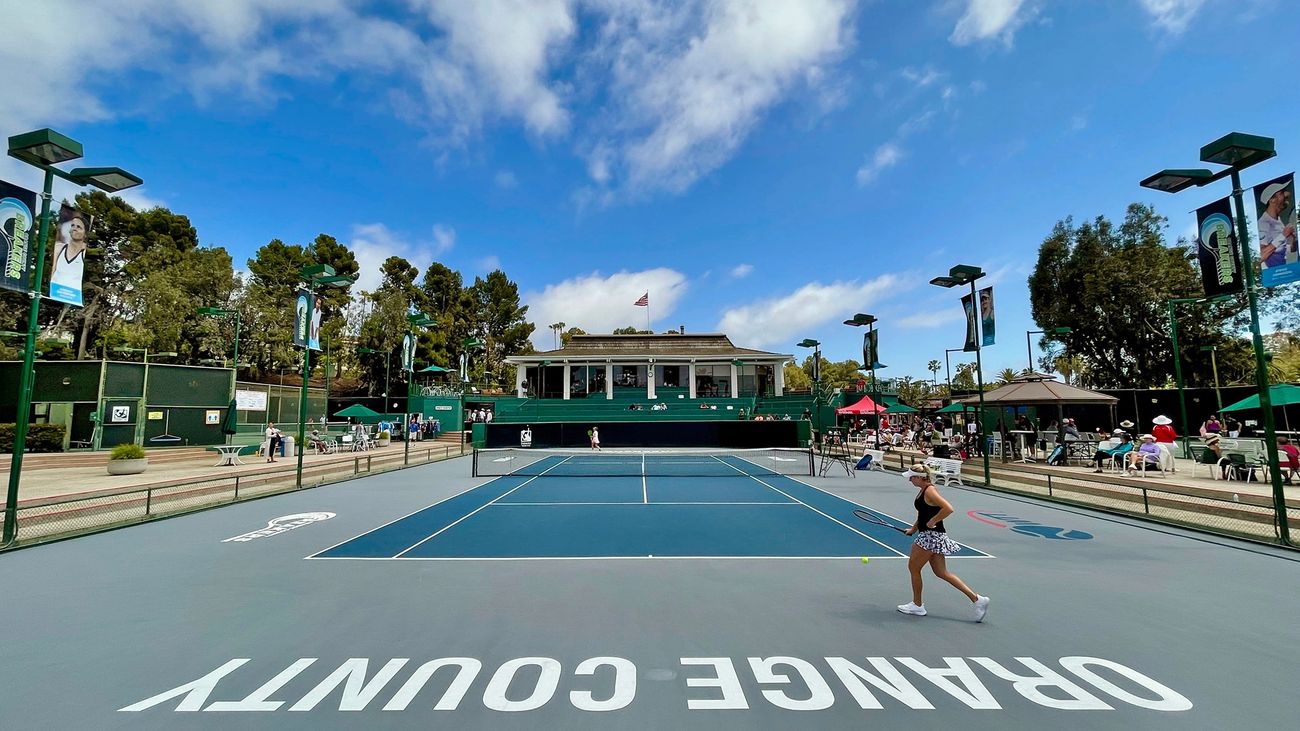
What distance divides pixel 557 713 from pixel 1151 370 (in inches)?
2225

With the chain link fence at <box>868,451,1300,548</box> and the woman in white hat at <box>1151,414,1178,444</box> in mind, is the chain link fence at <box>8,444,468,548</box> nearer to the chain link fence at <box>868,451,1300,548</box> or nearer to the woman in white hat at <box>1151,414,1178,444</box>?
the chain link fence at <box>868,451,1300,548</box>

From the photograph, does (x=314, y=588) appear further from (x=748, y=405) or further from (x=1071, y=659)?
(x=748, y=405)

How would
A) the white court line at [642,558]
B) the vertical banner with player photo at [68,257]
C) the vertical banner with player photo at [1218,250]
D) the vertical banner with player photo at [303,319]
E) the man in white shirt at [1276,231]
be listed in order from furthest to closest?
the vertical banner with player photo at [303,319] < the vertical banner with player photo at [1218,250] < the vertical banner with player photo at [68,257] < the man in white shirt at [1276,231] < the white court line at [642,558]

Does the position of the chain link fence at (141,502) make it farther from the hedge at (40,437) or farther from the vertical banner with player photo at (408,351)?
the hedge at (40,437)

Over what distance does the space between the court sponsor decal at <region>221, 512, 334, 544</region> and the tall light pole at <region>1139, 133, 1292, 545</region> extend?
1777 centimetres

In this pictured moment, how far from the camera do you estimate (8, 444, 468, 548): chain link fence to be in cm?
1031

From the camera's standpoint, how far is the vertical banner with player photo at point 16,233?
898 centimetres

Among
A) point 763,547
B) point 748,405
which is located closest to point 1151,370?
point 748,405

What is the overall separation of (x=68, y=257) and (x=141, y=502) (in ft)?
19.2

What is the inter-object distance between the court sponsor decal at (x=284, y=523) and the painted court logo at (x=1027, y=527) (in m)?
14.4

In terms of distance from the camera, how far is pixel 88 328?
46188mm

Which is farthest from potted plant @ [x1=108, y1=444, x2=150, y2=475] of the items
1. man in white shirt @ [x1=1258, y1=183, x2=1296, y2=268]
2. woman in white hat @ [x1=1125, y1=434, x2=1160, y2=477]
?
woman in white hat @ [x1=1125, y1=434, x2=1160, y2=477]

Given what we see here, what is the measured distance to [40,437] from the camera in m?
23.4

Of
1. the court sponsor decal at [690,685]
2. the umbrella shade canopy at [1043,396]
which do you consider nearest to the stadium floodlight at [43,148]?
the court sponsor decal at [690,685]
